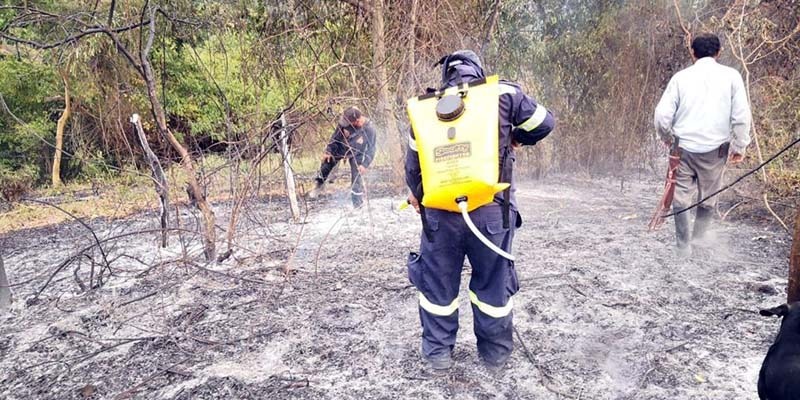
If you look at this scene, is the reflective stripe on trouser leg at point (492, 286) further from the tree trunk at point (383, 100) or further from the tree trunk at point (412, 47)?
the tree trunk at point (412, 47)

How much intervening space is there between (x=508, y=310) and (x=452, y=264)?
1.24 feet

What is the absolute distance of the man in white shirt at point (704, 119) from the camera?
150 inches

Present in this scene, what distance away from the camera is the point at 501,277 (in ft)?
8.23

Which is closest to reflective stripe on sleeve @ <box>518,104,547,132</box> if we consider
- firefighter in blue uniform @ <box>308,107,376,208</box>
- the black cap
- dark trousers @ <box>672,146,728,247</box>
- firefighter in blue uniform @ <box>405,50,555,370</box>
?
firefighter in blue uniform @ <box>405,50,555,370</box>

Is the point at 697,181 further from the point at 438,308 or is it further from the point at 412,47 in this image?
the point at 412,47

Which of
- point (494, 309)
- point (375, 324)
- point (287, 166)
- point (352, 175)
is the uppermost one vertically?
point (287, 166)

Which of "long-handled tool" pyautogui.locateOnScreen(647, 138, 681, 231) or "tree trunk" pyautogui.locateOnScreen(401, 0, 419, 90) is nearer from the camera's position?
"long-handled tool" pyautogui.locateOnScreen(647, 138, 681, 231)

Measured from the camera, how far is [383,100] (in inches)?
286

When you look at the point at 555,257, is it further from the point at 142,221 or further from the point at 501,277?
the point at 142,221

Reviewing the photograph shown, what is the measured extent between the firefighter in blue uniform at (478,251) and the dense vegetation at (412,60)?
203 cm

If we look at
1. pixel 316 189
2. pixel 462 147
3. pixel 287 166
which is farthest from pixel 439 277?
pixel 316 189

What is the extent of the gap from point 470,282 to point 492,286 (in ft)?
0.42

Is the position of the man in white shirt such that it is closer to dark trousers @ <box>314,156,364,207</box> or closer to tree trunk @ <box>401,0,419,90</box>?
tree trunk @ <box>401,0,419,90</box>

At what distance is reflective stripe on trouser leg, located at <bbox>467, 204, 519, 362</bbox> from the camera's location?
2434mm
